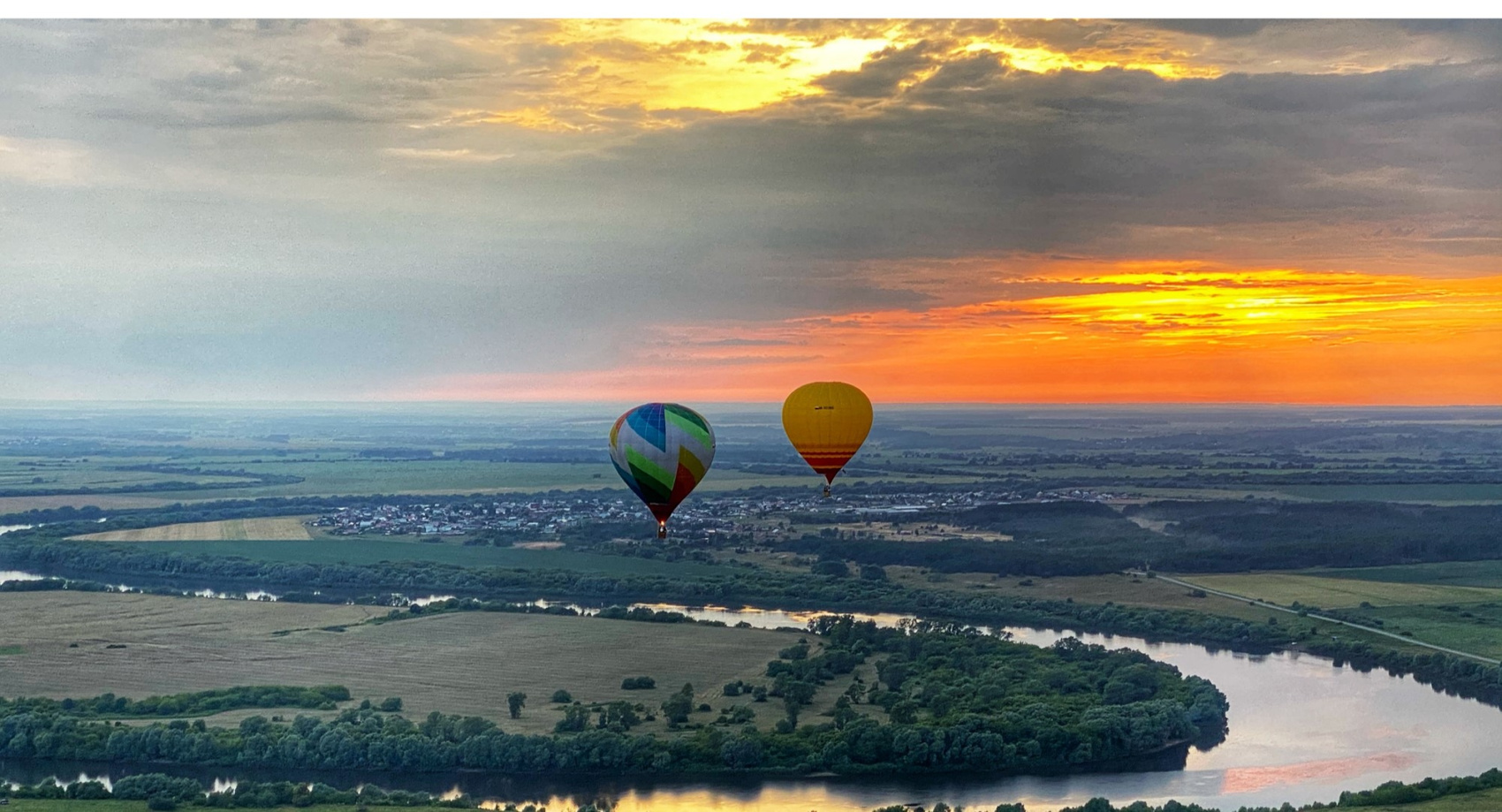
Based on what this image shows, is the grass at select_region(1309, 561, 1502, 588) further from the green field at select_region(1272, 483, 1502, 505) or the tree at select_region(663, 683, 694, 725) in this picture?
the tree at select_region(663, 683, 694, 725)

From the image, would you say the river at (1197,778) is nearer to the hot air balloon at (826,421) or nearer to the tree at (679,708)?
the tree at (679,708)

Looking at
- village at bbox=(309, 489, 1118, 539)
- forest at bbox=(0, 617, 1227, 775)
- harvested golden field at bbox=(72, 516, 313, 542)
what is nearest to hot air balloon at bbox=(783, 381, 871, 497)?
forest at bbox=(0, 617, 1227, 775)

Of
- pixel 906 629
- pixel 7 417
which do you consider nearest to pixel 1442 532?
pixel 906 629

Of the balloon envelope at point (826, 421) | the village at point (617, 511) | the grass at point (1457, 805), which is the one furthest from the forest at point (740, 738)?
the village at point (617, 511)

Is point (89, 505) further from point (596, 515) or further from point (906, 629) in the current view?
point (906, 629)

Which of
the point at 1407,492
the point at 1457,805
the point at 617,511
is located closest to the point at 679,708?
the point at 1457,805
